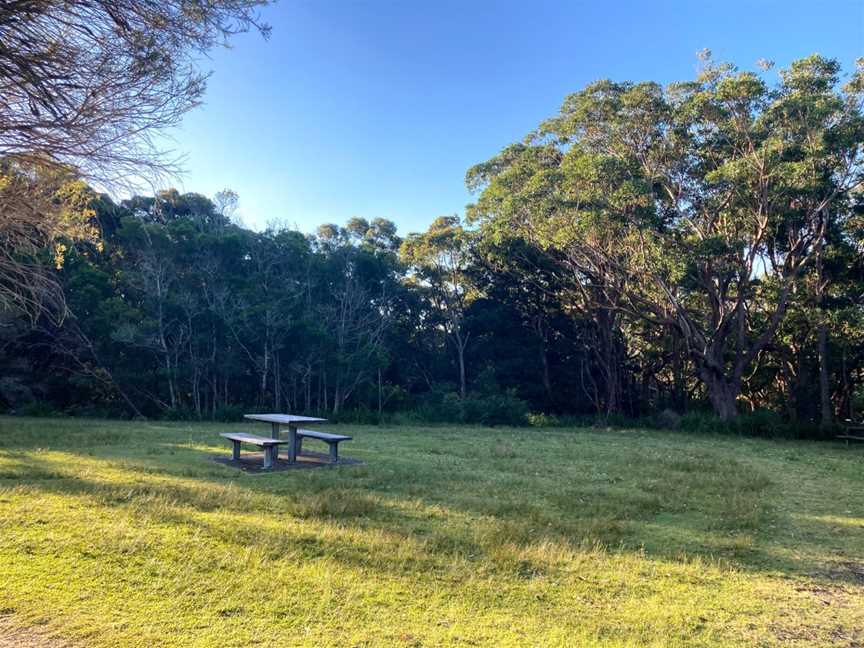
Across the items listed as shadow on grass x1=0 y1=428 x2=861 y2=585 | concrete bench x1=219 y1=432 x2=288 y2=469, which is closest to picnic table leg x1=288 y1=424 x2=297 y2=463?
concrete bench x1=219 y1=432 x2=288 y2=469

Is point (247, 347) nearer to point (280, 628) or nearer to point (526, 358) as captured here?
point (526, 358)

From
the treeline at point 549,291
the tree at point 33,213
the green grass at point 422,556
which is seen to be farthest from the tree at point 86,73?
the treeline at point 549,291

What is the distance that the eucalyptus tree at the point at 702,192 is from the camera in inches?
484

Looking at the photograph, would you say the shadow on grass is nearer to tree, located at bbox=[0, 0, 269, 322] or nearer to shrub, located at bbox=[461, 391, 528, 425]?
tree, located at bbox=[0, 0, 269, 322]

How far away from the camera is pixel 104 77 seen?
380 cm

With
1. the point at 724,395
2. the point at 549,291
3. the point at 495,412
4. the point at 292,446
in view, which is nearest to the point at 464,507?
the point at 292,446

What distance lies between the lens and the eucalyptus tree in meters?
12.3

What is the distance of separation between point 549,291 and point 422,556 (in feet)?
56.3

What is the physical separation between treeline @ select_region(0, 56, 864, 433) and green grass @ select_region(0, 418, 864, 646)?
716 centimetres

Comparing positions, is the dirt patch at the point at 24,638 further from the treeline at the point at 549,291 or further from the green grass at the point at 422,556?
the treeline at the point at 549,291

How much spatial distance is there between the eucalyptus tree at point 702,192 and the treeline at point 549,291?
2.3 inches

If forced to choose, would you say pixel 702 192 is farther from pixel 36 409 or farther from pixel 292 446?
pixel 36 409

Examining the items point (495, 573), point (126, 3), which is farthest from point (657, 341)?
point (126, 3)

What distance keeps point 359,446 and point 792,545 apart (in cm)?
750
